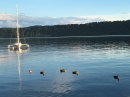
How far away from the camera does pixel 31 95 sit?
39156 mm

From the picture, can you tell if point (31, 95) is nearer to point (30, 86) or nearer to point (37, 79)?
point (30, 86)

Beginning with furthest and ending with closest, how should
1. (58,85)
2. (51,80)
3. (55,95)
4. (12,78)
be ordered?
1. (12,78)
2. (51,80)
3. (58,85)
4. (55,95)

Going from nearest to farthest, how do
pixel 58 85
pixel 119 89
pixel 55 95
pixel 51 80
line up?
pixel 55 95 → pixel 119 89 → pixel 58 85 → pixel 51 80

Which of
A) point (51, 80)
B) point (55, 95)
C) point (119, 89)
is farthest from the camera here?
point (51, 80)

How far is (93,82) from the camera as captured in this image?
154ft

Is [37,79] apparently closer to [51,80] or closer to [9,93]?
[51,80]

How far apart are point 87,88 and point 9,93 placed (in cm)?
1385

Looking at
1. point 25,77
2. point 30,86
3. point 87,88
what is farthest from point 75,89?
point 25,77

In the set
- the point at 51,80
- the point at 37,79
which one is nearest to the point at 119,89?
the point at 51,80

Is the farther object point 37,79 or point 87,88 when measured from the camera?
point 37,79

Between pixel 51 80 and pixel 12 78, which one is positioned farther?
pixel 12 78

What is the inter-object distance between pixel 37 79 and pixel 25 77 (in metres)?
4.02

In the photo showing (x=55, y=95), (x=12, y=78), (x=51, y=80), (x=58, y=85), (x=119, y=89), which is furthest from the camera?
(x=12, y=78)

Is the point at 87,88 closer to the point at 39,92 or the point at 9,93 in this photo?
the point at 39,92
